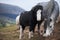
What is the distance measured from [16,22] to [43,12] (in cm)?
27

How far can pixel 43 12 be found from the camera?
1.56 meters

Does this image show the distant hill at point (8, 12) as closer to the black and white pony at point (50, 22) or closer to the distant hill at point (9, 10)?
the distant hill at point (9, 10)

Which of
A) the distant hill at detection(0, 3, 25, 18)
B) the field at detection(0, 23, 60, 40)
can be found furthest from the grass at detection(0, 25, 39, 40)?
the distant hill at detection(0, 3, 25, 18)

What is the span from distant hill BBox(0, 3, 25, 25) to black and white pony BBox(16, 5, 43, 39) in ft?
0.15

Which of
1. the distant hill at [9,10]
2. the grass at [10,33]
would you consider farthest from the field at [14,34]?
the distant hill at [9,10]

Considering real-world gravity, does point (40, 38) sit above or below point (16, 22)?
below

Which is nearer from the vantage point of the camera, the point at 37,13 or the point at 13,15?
the point at 37,13

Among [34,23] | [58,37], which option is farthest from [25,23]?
[58,37]

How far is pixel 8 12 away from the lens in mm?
1666

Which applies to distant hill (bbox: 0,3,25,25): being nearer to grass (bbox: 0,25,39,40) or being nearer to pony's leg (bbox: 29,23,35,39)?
grass (bbox: 0,25,39,40)

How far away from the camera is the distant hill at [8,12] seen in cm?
164

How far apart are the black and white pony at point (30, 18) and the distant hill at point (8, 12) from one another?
1.8 inches

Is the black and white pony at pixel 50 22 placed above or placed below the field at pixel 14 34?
above

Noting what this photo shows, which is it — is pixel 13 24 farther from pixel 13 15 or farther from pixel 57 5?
pixel 57 5
